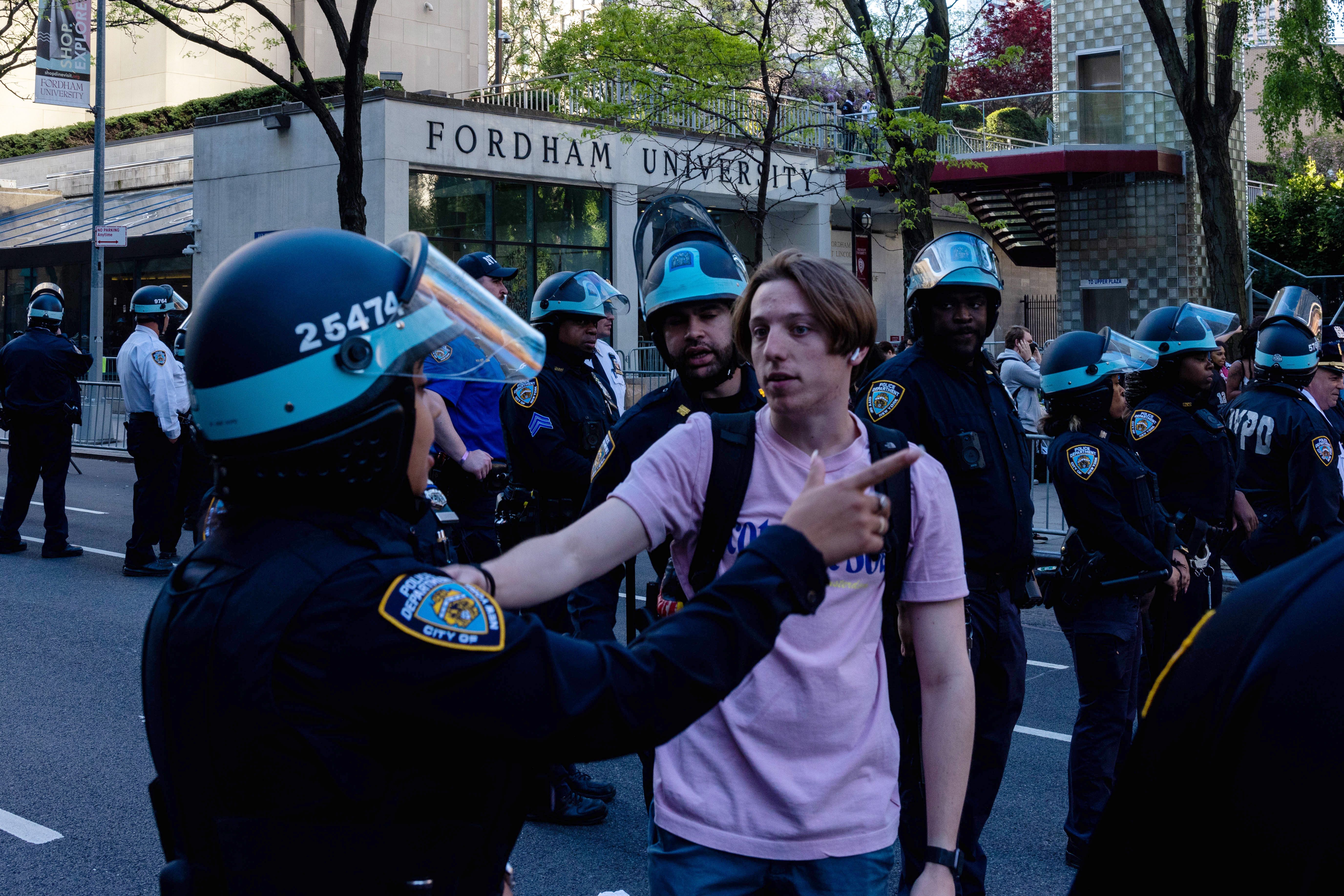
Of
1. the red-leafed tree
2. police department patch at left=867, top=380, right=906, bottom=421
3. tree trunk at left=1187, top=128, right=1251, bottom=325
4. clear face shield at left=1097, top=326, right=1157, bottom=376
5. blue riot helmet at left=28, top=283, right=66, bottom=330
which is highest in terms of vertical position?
the red-leafed tree

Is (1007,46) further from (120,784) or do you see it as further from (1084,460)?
(120,784)

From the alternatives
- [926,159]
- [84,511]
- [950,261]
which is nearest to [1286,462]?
[950,261]

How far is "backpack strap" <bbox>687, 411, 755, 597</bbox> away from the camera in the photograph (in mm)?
2480

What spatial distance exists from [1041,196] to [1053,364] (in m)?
23.5

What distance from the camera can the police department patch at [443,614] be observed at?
60.5 inches

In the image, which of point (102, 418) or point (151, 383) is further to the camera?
point (102, 418)

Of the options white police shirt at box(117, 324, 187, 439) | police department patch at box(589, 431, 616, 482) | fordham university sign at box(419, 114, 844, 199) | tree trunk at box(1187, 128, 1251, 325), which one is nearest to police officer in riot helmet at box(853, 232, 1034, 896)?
police department patch at box(589, 431, 616, 482)

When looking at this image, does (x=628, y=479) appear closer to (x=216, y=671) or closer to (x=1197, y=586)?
(x=216, y=671)

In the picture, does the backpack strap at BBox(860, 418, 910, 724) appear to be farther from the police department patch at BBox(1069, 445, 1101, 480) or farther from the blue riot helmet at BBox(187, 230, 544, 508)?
the police department patch at BBox(1069, 445, 1101, 480)

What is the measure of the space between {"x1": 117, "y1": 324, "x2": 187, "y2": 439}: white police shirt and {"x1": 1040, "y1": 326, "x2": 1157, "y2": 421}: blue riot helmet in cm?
735

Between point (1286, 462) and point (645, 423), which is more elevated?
point (645, 423)

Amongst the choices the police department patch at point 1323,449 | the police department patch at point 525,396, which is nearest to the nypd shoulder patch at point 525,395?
the police department patch at point 525,396

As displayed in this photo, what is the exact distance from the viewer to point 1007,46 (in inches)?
1617

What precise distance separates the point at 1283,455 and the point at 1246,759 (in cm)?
537
